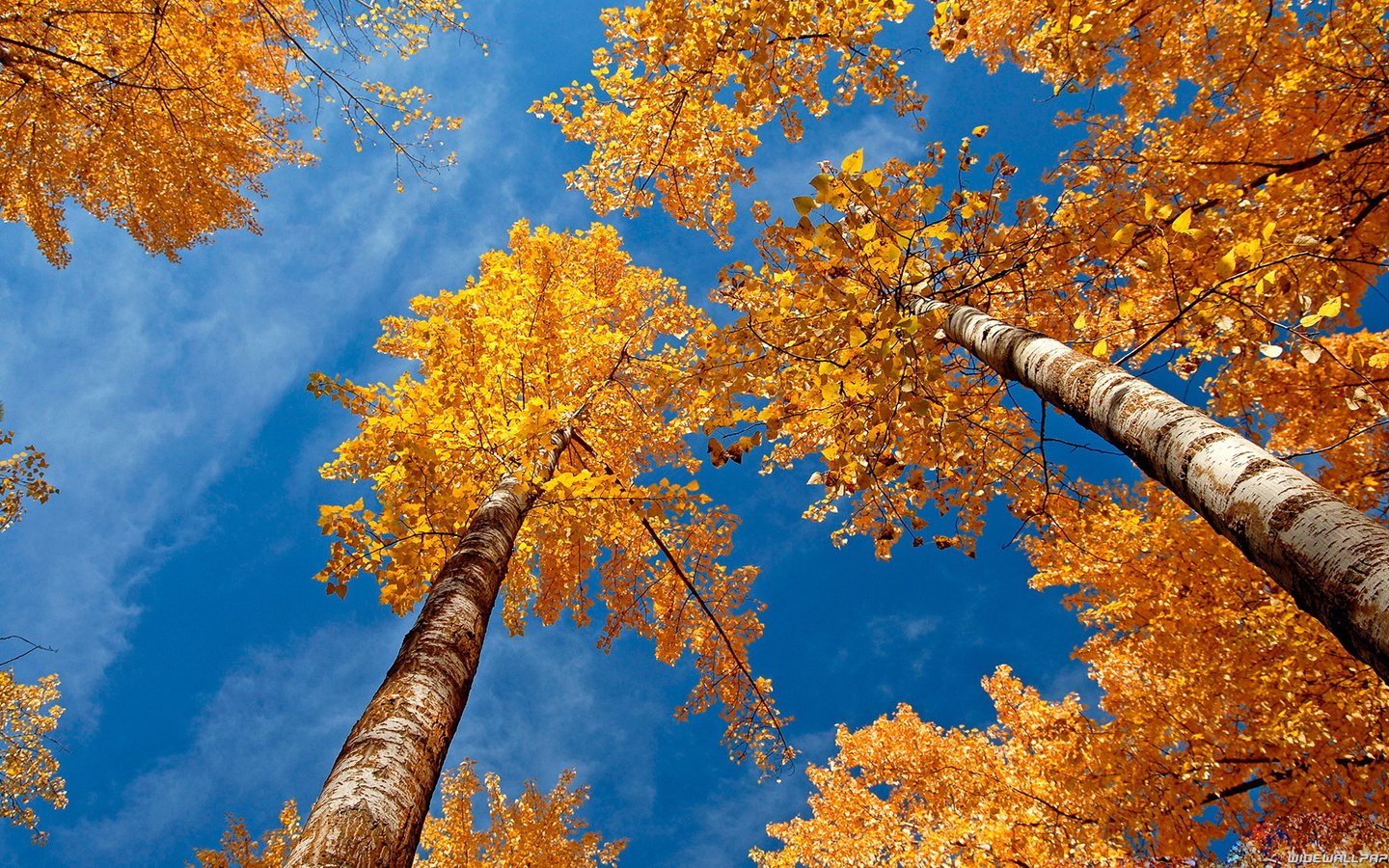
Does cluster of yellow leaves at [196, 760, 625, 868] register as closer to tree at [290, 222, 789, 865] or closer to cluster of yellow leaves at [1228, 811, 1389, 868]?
tree at [290, 222, 789, 865]

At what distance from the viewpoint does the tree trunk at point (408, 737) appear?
1.61 metres

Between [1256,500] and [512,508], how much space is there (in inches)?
134

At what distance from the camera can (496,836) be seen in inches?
357


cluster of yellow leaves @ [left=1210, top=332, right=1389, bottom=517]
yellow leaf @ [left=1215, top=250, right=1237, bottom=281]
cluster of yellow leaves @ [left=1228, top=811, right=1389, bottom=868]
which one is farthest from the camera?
cluster of yellow leaves @ [left=1210, top=332, right=1389, bottom=517]

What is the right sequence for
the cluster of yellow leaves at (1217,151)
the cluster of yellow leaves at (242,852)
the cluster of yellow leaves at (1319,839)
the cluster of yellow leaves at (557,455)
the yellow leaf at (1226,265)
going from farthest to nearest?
the cluster of yellow leaves at (242,852) < the cluster of yellow leaves at (1319,839) < the cluster of yellow leaves at (1217,151) < the cluster of yellow leaves at (557,455) < the yellow leaf at (1226,265)

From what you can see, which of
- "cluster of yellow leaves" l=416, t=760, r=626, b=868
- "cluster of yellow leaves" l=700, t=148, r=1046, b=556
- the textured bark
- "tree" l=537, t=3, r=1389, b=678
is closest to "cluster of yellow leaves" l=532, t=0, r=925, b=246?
"tree" l=537, t=3, r=1389, b=678

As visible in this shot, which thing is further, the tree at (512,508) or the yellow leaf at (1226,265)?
the tree at (512,508)

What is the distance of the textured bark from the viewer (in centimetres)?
122

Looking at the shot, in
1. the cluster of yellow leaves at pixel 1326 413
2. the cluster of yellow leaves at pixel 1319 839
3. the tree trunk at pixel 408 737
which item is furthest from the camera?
the cluster of yellow leaves at pixel 1326 413

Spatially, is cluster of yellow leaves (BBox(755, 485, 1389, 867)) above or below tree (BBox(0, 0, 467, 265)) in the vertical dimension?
below

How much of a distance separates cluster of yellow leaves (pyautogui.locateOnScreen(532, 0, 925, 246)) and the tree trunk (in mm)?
2993

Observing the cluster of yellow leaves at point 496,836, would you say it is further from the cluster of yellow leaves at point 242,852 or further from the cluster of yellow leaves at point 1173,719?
the cluster of yellow leaves at point 1173,719

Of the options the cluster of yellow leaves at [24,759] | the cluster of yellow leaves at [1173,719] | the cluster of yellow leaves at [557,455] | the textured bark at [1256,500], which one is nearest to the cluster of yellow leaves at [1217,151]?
the textured bark at [1256,500]

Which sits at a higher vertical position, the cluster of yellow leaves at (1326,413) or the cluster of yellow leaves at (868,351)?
the cluster of yellow leaves at (1326,413)
